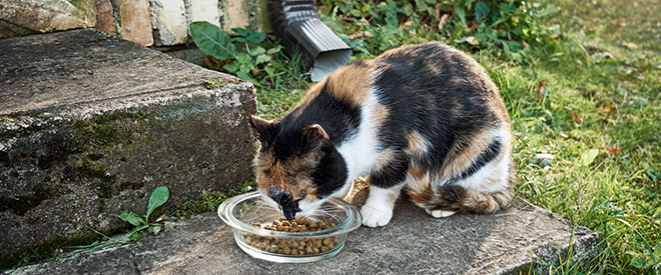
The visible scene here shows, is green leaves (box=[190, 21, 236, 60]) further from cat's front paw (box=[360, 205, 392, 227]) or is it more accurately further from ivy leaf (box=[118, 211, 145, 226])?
cat's front paw (box=[360, 205, 392, 227])

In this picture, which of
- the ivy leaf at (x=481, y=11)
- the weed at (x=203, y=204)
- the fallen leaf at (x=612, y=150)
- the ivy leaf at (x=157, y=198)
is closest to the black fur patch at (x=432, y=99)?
the weed at (x=203, y=204)

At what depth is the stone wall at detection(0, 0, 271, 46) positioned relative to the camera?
311 centimetres

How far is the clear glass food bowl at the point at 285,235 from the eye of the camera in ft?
→ 7.04

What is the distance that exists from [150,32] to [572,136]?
10.4 feet

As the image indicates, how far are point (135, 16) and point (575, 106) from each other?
11.2ft

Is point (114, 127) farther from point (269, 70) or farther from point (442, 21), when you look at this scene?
point (442, 21)

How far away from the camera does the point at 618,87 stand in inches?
191

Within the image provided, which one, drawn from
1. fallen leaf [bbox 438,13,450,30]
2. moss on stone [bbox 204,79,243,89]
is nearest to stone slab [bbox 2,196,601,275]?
moss on stone [bbox 204,79,243,89]

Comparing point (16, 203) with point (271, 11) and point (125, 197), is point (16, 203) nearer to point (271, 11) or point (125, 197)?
point (125, 197)

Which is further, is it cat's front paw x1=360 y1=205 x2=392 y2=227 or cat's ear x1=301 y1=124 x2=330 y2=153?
cat's front paw x1=360 y1=205 x2=392 y2=227

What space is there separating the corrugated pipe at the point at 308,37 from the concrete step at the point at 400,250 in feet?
5.75

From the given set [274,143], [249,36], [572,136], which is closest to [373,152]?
[274,143]

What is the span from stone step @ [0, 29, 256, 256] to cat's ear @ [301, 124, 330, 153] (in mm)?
617

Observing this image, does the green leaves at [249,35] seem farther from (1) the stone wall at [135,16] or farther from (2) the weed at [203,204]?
(2) the weed at [203,204]
